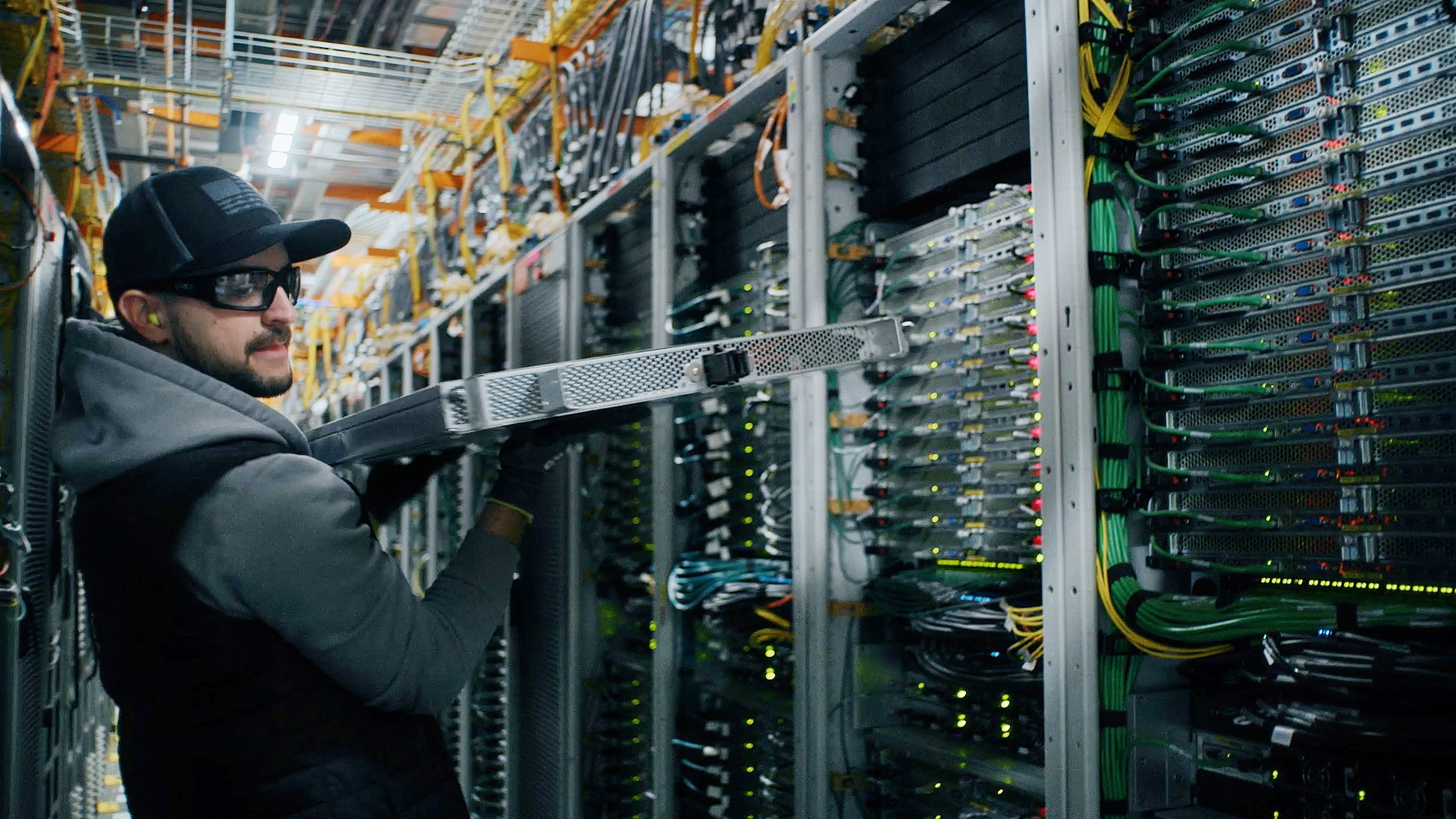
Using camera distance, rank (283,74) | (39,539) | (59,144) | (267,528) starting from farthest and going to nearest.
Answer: (283,74)
(59,144)
(39,539)
(267,528)

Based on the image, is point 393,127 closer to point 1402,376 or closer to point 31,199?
point 31,199

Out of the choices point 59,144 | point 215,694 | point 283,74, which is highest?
point 283,74

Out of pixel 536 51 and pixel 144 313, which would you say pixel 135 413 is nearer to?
pixel 144 313

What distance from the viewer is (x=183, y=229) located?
1801 millimetres

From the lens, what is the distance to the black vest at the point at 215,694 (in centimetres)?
160

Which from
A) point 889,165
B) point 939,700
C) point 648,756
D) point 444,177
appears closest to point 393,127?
point 444,177

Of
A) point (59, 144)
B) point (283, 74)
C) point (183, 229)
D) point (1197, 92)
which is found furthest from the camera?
point (283, 74)

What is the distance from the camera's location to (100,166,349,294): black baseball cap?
1796 millimetres

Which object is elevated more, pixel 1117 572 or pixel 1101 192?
pixel 1101 192

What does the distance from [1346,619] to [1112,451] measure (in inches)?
14.6

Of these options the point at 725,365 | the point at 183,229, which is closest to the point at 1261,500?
the point at 725,365

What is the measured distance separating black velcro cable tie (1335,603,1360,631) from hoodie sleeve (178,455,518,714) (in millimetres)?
1196

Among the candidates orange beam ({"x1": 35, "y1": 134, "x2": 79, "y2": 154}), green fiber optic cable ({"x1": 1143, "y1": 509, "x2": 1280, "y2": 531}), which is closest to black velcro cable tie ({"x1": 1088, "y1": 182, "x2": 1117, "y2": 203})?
green fiber optic cable ({"x1": 1143, "y1": 509, "x2": 1280, "y2": 531})

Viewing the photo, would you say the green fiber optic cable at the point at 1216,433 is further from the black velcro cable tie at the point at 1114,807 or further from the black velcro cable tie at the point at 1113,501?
the black velcro cable tie at the point at 1114,807
